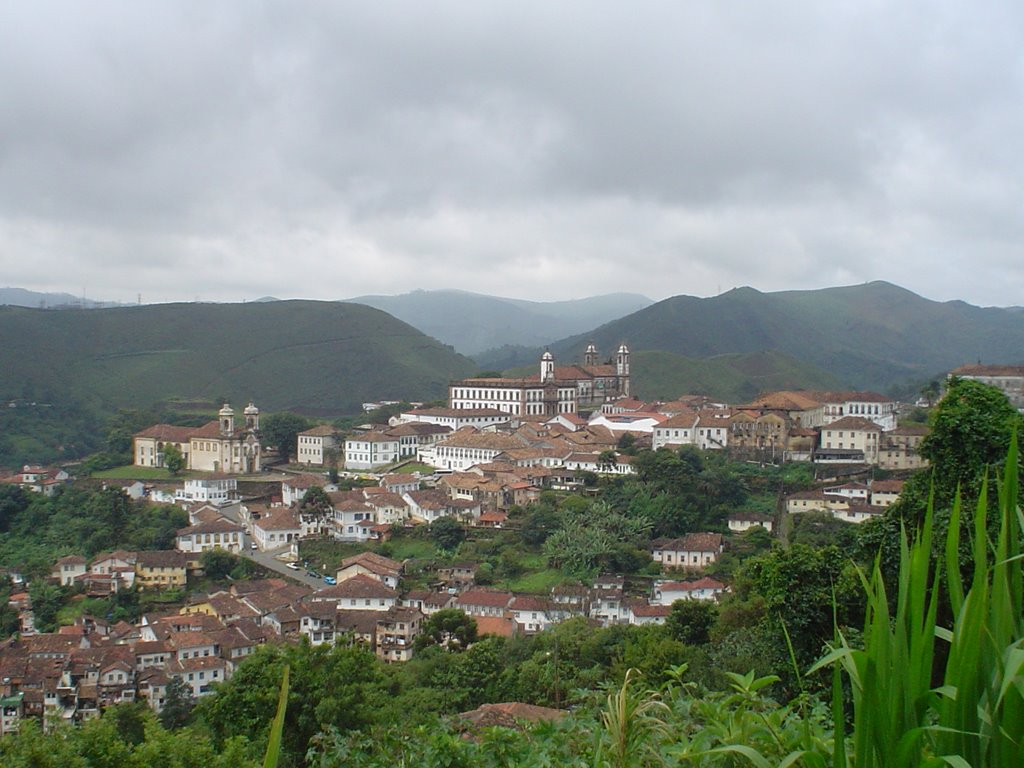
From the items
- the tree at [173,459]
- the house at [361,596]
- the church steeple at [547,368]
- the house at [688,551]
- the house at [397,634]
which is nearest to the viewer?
the house at [397,634]

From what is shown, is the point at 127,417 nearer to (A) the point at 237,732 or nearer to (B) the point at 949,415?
(A) the point at 237,732

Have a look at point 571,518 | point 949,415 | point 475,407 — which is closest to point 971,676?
point 949,415

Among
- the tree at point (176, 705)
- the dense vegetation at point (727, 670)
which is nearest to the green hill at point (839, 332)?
the dense vegetation at point (727, 670)

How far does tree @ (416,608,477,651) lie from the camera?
17.5 m

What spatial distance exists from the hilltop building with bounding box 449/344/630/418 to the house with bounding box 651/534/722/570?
15.5m

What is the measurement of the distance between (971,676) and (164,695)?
59.6 ft

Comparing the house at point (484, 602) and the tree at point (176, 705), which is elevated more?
the house at point (484, 602)

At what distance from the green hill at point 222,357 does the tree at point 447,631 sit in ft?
145

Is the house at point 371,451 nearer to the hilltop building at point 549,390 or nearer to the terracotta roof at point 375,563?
the hilltop building at point 549,390

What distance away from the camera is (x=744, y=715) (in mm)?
2824

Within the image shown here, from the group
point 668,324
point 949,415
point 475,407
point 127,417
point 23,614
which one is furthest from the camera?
point 668,324

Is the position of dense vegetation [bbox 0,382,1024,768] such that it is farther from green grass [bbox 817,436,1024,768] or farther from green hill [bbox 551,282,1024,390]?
green hill [bbox 551,282,1024,390]

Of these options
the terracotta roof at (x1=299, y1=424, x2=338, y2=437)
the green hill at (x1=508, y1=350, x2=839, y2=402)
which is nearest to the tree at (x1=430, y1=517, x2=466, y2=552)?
the terracotta roof at (x1=299, y1=424, x2=338, y2=437)

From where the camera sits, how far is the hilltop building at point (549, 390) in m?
39.5
